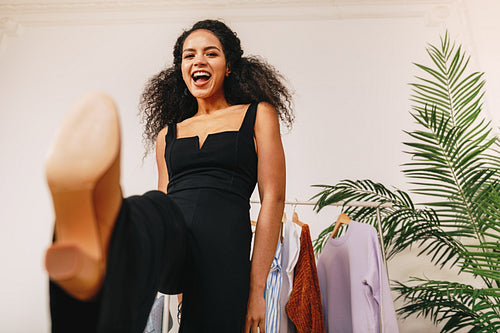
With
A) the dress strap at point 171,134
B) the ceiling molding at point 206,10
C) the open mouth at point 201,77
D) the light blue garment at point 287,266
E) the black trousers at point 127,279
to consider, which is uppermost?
the ceiling molding at point 206,10

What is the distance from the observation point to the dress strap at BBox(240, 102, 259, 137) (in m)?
1.01

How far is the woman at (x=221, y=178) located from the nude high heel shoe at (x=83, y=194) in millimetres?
26

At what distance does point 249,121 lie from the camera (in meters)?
1.03

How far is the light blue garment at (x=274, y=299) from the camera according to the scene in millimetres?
1501

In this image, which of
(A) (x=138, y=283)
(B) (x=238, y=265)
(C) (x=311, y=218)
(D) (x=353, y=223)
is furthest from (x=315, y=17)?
(A) (x=138, y=283)

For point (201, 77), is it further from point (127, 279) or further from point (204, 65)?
point (127, 279)

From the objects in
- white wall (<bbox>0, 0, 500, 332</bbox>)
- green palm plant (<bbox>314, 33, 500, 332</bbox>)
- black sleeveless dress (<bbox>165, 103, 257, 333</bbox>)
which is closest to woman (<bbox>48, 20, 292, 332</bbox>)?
black sleeveless dress (<bbox>165, 103, 257, 333</bbox>)

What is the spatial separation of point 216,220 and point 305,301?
85cm

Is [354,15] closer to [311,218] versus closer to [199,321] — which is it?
[311,218]

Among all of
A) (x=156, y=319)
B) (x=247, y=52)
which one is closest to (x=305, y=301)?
(x=156, y=319)

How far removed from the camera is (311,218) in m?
2.44

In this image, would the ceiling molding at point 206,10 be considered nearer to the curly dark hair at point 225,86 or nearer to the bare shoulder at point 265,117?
the curly dark hair at point 225,86

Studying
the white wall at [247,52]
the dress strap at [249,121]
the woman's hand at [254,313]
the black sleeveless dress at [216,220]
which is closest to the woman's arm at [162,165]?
the black sleeveless dress at [216,220]

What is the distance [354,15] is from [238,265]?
2748 millimetres
